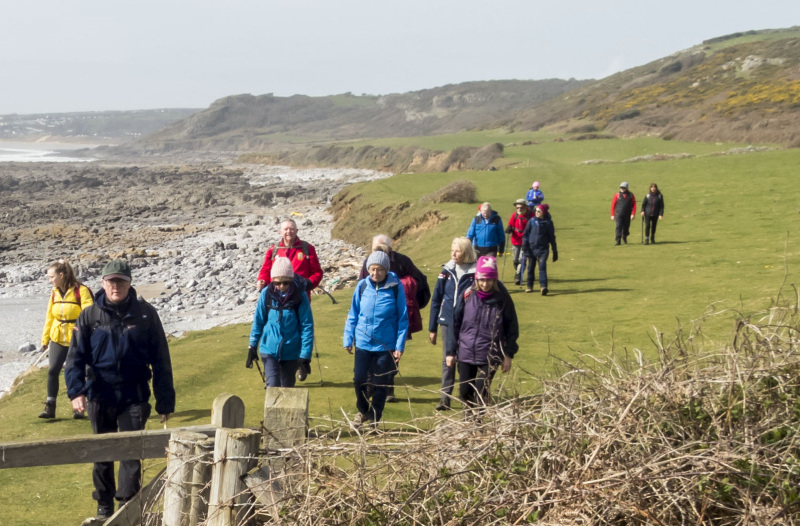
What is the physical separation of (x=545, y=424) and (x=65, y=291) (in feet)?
21.2

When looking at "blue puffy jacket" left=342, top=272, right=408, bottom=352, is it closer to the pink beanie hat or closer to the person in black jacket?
the pink beanie hat

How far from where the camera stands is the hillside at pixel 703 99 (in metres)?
59.9

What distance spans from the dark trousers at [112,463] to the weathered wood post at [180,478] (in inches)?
87.9

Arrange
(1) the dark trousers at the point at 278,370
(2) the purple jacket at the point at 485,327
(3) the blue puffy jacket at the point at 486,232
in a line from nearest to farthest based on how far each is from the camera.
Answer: (2) the purple jacket at the point at 485,327, (1) the dark trousers at the point at 278,370, (3) the blue puffy jacket at the point at 486,232

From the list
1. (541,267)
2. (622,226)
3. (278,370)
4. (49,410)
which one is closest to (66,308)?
(49,410)

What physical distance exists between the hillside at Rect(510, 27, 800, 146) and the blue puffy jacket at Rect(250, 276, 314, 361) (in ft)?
148

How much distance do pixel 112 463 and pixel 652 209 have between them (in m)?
18.4

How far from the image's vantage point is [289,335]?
824cm

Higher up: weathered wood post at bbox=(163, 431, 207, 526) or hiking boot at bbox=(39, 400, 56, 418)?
weathered wood post at bbox=(163, 431, 207, 526)

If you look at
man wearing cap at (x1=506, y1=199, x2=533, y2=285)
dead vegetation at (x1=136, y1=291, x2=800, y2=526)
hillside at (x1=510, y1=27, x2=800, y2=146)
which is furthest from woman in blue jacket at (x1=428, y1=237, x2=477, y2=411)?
hillside at (x1=510, y1=27, x2=800, y2=146)

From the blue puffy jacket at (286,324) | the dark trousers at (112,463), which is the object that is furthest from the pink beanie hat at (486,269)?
the dark trousers at (112,463)

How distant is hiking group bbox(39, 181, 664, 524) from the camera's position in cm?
647

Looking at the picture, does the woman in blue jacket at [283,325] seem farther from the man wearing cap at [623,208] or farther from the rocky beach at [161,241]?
the man wearing cap at [623,208]

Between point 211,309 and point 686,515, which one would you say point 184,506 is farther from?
point 211,309
